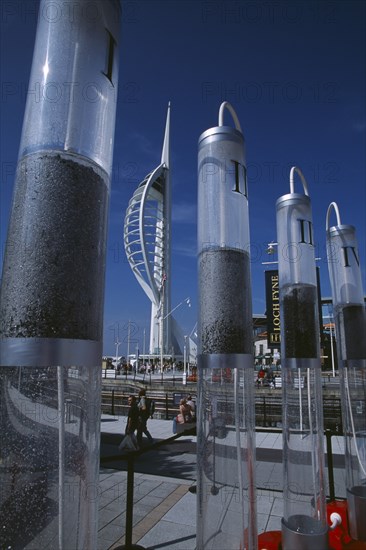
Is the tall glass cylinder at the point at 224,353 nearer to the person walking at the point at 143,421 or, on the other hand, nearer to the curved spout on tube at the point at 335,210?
the curved spout on tube at the point at 335,210

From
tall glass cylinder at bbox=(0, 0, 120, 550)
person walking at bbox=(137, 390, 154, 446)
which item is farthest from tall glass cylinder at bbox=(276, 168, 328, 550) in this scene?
person walking at bbox=(137, 390, 154, 446)

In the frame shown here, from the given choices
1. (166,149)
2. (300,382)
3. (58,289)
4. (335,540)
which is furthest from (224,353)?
(166,149)

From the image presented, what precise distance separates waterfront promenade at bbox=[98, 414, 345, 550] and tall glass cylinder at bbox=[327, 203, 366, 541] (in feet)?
3.87

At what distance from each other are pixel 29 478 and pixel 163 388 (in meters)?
25.7

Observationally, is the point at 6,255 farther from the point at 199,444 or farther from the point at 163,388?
the point at 163,388

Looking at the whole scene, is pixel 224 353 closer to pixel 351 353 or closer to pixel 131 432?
pixel 351 353

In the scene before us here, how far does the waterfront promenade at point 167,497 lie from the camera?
16.4 ft

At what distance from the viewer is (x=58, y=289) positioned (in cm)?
167

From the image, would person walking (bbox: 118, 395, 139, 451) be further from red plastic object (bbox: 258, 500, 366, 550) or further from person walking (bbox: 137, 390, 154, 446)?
red plastic object (bbox: 258, 500, 366, 550)

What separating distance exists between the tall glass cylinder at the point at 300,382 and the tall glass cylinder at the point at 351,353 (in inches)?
37.6

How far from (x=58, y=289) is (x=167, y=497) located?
607 cm

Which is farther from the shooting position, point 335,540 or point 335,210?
point 335,210

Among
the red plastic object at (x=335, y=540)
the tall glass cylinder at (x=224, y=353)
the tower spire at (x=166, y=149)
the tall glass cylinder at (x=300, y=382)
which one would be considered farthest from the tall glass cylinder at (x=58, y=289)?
the tower spire at (x=166, y=149)

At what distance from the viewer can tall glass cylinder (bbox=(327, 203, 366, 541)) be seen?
4820 millimetres
